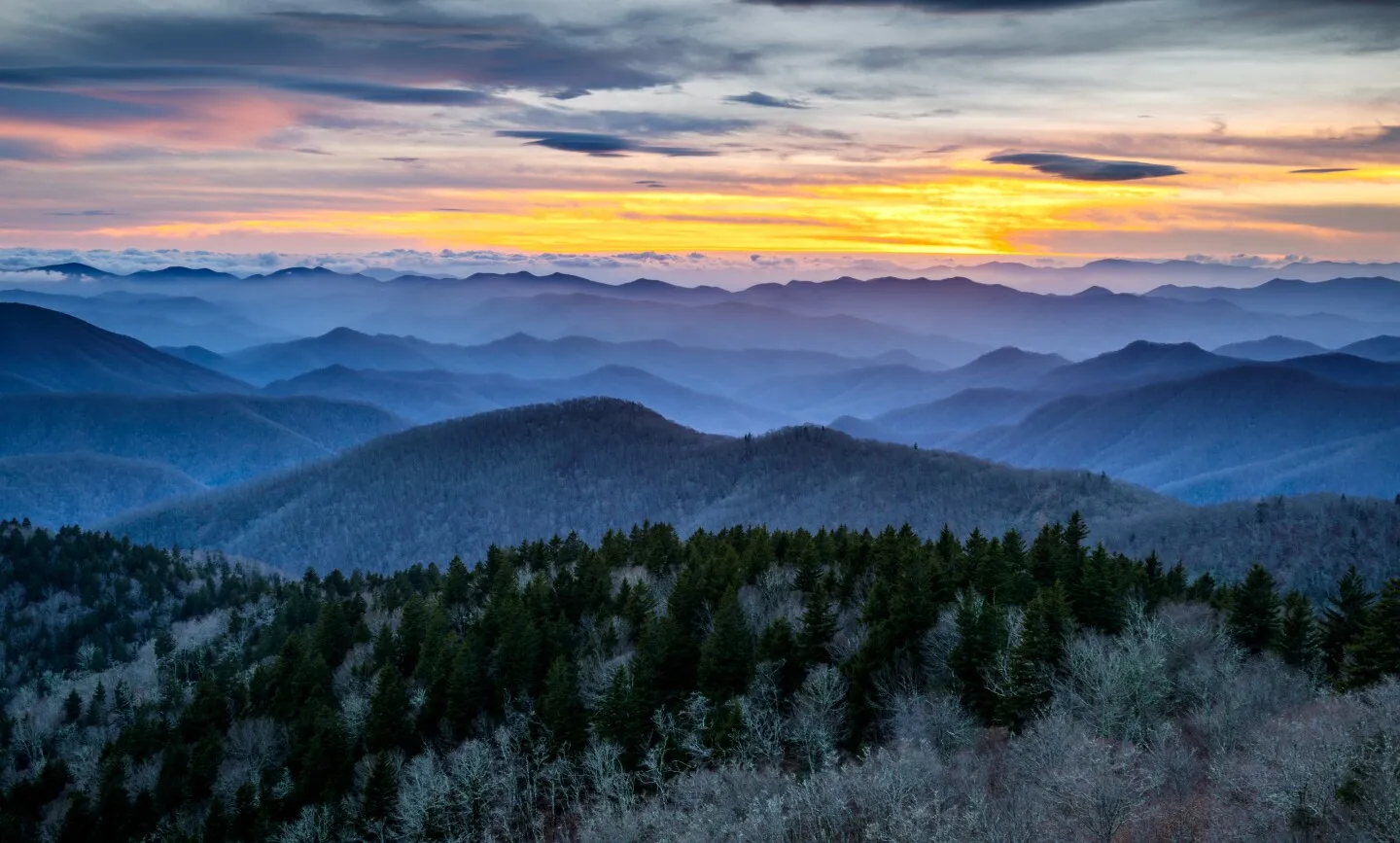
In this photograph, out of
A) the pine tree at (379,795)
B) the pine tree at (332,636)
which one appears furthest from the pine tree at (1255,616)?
the pine tree at (332,636)

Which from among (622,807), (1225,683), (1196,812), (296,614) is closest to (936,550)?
(1225,683)

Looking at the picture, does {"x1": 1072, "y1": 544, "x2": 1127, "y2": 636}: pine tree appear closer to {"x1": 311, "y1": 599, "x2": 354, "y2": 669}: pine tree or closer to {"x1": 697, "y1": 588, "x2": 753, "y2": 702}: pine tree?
{"x1": 697, "y1": 588, "x2": 753, "y2": 702}: pine tree

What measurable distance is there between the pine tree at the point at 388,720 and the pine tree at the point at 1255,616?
49.4 meters

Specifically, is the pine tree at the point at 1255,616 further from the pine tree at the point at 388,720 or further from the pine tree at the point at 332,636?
the pine tree at the point at 332,636

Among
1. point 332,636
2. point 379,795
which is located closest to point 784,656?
point 379,795

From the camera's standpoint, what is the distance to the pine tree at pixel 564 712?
55625mm

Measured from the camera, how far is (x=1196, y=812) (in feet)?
98.4

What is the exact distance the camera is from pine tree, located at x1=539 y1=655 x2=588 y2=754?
182ft

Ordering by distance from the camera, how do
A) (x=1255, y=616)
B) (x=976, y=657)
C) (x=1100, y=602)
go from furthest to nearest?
(x=1100, y=602)
(x=1255, y=616)
(x=976, y=657)

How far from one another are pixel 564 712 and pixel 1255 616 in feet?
127

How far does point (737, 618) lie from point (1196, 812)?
1208 inches

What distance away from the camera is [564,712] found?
184 ft

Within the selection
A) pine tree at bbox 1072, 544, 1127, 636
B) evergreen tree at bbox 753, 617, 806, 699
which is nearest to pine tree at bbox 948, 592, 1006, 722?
pine tree at bbox 1072, 544, 1127, 636

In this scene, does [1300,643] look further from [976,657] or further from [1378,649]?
[976,657]
